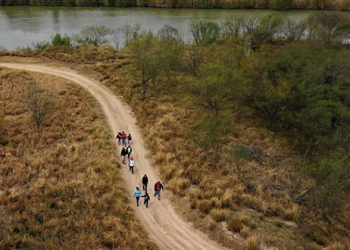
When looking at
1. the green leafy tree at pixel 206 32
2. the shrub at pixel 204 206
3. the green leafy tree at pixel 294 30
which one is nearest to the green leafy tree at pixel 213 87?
the shrub at pixel 204 206

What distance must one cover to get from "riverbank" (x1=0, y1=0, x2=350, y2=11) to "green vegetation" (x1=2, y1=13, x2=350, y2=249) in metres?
44.0

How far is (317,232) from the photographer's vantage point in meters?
19.2

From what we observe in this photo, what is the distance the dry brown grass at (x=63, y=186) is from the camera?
58.7ft

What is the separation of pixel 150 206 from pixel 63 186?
6.22 m

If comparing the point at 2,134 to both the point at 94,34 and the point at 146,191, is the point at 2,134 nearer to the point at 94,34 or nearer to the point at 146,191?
the point at 146,191

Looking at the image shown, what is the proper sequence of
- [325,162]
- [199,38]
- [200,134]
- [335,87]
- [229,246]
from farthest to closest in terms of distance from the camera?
[199,38]
[335,87]
[200,134]
[325,162]
[229,246]

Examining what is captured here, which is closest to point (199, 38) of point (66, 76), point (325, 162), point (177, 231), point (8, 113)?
point (66, 76)

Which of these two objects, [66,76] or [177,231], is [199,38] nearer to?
[66,76]

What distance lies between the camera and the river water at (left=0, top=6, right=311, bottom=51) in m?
69.3

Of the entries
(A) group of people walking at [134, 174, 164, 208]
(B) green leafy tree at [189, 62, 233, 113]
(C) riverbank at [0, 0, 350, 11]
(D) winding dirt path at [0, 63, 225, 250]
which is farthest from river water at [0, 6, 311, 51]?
(A) group of people walking at [134, 174, 164, 208]

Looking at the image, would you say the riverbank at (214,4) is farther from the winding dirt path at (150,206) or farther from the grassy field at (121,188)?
the grassy field at (121,188)

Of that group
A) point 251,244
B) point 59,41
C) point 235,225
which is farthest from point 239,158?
point 59,41

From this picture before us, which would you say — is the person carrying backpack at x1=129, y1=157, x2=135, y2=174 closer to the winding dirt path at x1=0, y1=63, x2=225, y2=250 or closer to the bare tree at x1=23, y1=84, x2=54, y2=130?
the winding dirt path at x1=0, y1=63, x2=225, y2=250

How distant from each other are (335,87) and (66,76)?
112ft
